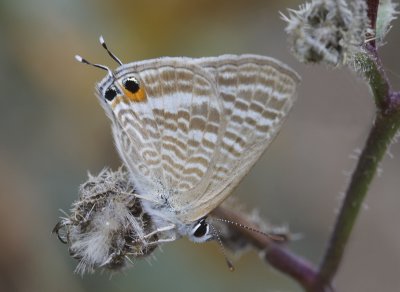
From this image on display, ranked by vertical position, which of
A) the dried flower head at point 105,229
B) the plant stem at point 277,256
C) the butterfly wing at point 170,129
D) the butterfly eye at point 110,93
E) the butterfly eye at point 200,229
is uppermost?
the butterfly eye at point 110,93

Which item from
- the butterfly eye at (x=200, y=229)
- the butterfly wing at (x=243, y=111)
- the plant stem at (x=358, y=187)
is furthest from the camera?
the butterfly eye at (x=200, y=229)

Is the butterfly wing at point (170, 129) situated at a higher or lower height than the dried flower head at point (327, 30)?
lower

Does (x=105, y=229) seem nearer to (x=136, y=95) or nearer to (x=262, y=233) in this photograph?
(x=136, y=95)

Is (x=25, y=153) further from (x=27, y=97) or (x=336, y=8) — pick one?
(x=336, y=8)

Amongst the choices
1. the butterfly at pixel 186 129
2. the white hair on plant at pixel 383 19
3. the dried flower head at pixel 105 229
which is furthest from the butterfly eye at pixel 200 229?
the white hair on plant at pixel 383 19

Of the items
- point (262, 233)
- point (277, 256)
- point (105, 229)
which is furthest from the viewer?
point (277, 256)

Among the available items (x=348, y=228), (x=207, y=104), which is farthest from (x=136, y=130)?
(x=348, y=228)

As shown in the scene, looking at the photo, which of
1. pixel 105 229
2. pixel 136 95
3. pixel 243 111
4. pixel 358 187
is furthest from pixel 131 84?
pixel 358 187

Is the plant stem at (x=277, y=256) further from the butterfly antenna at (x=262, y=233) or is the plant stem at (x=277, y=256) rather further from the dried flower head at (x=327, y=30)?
the dried flower head at (x=327, y=30)
